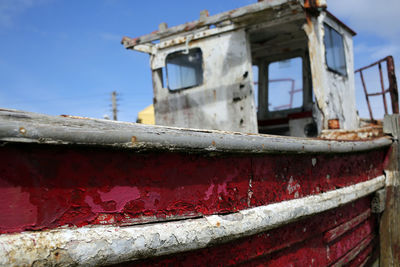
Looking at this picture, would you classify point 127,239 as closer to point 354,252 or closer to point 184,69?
point 354,252

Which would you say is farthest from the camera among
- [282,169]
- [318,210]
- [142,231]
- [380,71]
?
[380,71]

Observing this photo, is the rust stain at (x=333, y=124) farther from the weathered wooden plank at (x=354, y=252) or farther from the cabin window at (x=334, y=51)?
the weathered wooden plank at (x=354, y=252)

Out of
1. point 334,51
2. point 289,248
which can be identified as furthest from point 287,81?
point 289,248

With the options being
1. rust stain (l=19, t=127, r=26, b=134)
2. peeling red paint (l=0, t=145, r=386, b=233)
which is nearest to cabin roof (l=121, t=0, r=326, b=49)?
peeling red paint (l=0, t=145, r=386, b=233)

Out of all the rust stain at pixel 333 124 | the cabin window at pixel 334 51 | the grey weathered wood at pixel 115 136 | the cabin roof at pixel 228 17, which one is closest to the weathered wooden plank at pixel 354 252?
the rust stain at pixel 333 124

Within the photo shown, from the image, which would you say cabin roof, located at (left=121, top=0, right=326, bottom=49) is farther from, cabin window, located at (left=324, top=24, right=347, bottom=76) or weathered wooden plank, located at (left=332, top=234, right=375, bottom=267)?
weathered wooden plank, located at (left=332, top=234, right=375, bottom=267)

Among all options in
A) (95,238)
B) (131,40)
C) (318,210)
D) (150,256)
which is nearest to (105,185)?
(95,238)

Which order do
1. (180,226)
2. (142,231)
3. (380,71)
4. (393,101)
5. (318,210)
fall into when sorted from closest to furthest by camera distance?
1. (142,231)
2. (180,226)
3. (318,210)
4. (393,101)
5. (380,71)

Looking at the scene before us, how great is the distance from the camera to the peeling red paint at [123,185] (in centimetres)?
106

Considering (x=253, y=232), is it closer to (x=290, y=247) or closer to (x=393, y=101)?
(x=290, y=247)

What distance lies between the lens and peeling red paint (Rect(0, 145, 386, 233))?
106 centimetres

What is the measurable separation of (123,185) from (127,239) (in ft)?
0.60

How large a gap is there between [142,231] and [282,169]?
0.95 m

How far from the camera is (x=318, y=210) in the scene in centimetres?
214
